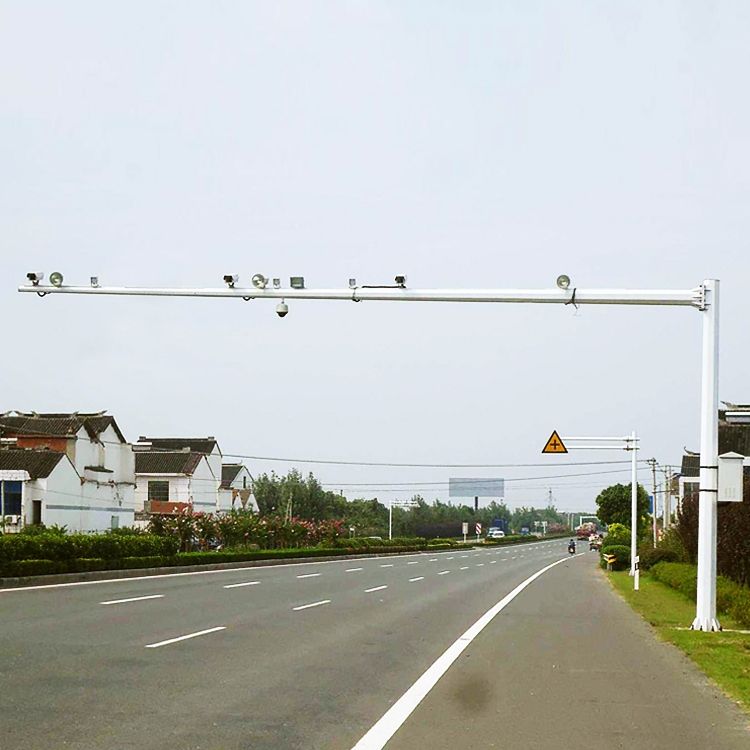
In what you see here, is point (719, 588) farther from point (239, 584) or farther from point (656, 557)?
point (656, 557)

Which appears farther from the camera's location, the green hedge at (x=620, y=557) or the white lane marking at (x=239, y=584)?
the green hedge at (x=620, y=557)

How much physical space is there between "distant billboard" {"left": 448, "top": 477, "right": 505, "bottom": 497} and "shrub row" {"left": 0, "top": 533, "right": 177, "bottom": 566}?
112141 millimetres

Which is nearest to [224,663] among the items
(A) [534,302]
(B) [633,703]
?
(B) [633,703]

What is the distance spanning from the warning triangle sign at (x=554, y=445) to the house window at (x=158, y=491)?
168 ft

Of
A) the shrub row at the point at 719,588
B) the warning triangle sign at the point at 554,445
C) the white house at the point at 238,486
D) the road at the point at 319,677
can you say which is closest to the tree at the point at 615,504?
the white house at the point at 238,486

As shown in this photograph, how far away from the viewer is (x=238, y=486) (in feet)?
330

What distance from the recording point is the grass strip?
434 inches

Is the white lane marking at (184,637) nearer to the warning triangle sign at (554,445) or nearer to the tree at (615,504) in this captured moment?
the warning triangle sign at (554,445)

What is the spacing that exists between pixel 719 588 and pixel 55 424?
50757mm

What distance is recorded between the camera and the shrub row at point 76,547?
86.6ft

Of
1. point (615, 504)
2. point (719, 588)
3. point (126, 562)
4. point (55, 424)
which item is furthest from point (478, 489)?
point (719, 588)

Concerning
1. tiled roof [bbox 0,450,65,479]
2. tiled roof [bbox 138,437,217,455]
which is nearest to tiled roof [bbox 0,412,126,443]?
tiled roof [bbox 0,450,65,479]

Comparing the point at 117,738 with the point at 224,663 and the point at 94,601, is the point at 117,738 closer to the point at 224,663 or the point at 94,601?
the point at 224,663

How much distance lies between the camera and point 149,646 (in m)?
13.1
